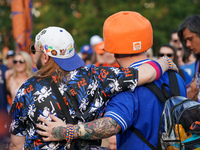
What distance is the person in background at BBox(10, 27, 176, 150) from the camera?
78.9 inches

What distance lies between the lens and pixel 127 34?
2.10 metres

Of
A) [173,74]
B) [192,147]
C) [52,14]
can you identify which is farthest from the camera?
[52,14]

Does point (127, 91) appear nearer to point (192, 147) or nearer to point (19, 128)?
point (192, 147)

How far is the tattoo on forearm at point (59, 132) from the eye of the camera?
76.6 inches

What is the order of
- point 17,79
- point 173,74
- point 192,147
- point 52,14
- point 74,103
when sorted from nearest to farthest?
1. point 192,147
2. point 74,103
3. point 173,74
4. point 17,79
5. point 52,14

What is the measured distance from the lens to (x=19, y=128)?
2.11 metres

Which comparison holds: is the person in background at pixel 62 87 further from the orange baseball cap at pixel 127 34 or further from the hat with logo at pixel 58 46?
the orange baseball cap at pixel 127 34

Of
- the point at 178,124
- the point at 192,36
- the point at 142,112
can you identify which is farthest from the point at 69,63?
the point at 192,36

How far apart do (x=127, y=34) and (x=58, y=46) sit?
0.52 m

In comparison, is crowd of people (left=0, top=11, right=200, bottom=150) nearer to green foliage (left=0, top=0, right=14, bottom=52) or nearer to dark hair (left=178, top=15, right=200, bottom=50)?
dark hair (left=178, top=15, right=200, bottom=50)

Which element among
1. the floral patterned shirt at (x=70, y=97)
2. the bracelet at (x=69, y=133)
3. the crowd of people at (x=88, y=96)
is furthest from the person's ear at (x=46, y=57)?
the bracelet at (x=69, y=133)

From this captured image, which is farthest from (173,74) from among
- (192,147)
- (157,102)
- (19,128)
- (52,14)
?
(52,14)

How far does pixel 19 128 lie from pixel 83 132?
0.52m

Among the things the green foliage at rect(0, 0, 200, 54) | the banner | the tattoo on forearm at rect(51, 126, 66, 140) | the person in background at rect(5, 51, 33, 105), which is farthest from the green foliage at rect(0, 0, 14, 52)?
the tattoo on forearm at rect(51, 126, 66, 140)
